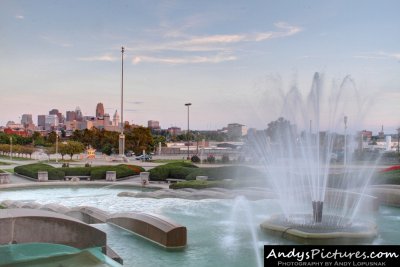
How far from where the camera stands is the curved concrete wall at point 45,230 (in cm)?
912

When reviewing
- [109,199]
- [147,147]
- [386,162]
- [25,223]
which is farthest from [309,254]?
[147,147]

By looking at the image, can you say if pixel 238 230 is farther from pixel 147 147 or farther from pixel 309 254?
pixel 147 147

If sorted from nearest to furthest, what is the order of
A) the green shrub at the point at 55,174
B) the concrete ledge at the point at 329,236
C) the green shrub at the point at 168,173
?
the concrete ledge at the point at 329,236 < the green shrub at the point at 168,173 < the green shrub at the point at 55,174

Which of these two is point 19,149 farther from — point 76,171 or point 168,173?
point 168,173

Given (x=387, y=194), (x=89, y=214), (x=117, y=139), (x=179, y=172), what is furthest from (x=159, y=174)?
(x=117, y=139)

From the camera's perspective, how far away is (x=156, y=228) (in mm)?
11227

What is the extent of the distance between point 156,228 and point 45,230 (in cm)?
273

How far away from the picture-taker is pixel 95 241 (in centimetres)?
972

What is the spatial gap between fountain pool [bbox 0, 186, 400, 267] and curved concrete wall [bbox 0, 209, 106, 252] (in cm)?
95

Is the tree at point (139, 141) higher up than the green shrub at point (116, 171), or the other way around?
the tree at point (139, 141)

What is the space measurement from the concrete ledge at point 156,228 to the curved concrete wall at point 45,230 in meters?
1.63

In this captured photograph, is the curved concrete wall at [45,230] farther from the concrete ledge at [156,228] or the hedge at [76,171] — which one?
the hedge at [76,171]

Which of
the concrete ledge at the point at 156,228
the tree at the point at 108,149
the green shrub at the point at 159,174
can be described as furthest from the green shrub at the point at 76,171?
the tree at the point at 108,149

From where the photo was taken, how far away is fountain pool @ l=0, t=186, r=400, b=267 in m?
10.1
